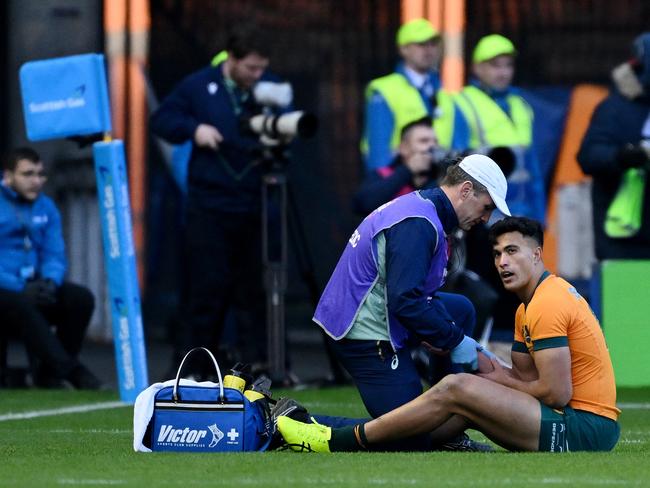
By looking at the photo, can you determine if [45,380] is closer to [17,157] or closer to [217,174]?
[17,157]

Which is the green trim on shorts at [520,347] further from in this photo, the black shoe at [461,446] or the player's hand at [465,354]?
the black shoe at [461,446]

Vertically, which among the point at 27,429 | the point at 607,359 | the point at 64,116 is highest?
the point at 64,116

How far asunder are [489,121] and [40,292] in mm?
3040

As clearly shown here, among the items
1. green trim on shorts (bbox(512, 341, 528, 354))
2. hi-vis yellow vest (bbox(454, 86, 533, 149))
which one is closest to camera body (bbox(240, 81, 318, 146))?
hi-vis yellow vest (bbox(454, 86, 533, 149))

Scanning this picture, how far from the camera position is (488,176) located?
7.86 meters

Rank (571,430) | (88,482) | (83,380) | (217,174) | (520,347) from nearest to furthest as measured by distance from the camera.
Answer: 1. (88,482)
2. (571,430)
3. (520,347)
4. (217,174)
5. (83,380)

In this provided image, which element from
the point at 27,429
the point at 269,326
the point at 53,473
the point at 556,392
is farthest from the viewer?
the point at 269,326

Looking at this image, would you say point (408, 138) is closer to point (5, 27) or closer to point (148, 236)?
point (148, 236)

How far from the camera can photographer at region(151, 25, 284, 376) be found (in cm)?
1129

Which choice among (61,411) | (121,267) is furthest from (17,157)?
(61,411)

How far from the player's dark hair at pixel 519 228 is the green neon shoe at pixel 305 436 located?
1.08 metres

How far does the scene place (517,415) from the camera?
762 centimetres

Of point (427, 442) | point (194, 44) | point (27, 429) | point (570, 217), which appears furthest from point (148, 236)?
point (427, 442)

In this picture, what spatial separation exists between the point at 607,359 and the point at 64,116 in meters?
4.06
